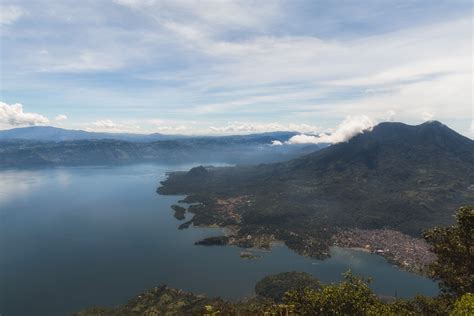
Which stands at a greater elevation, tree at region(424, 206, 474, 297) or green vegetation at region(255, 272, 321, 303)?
tree at region(424, 206, 474, 297)

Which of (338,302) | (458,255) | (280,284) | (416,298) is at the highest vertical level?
(458,255)

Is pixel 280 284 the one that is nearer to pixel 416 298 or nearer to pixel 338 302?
pixel 416 298

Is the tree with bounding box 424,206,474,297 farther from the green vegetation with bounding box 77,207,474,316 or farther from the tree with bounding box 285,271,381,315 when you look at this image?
the tree with bounding box 285,271,381,315

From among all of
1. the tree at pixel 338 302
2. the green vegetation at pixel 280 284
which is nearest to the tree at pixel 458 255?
the tree at pixel 338 302

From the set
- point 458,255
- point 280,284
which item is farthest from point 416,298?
point 280,284

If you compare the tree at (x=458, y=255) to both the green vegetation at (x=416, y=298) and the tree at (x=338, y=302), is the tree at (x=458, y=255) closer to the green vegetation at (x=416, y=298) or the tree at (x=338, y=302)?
the green vegetation at (x=416, y=298)

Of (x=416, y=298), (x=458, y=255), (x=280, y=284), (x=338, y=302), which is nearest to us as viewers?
(x=338, y=302)

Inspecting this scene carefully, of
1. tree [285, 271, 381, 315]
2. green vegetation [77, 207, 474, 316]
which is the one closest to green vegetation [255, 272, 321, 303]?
green vegetation [77, 207, 474, 316]

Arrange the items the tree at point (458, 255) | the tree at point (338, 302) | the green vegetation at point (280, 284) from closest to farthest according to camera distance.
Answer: the tree at point (458, 255) → the tree at point (338, 302) → the green vegetation at point (280, 284)

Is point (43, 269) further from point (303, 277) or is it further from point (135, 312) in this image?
point (303, 277)

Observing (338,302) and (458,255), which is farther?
(458,255)
